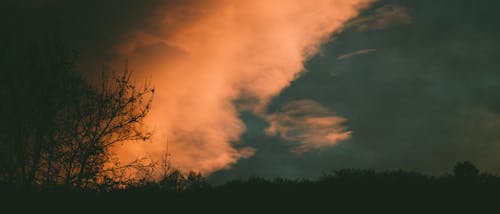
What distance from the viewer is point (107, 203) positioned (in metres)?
10.2

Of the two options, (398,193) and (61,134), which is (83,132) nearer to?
(61,134)

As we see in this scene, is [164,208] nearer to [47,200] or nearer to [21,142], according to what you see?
[47,200]

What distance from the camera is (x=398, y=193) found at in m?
9.37

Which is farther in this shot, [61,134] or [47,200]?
[61,134]

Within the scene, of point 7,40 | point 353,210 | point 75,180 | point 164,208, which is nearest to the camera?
point 353,210

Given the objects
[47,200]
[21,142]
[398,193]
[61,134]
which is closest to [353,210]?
[398,193]

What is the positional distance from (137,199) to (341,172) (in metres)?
5.75

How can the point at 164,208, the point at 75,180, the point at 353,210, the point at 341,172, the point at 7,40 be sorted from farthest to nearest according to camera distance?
the point at 7,40 → the point at 75,180 → the point at 341,172 → the point at 164,208 → the point at 353,210

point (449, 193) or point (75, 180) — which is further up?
point (75, 180)

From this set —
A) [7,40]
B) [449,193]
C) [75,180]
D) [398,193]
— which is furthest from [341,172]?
[7,40]

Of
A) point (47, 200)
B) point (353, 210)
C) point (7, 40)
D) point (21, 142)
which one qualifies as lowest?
point (353, 210)

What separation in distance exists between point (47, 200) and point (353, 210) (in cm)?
798

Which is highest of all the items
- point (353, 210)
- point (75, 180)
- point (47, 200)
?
point (75, 180)

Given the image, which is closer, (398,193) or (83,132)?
(398,193)
